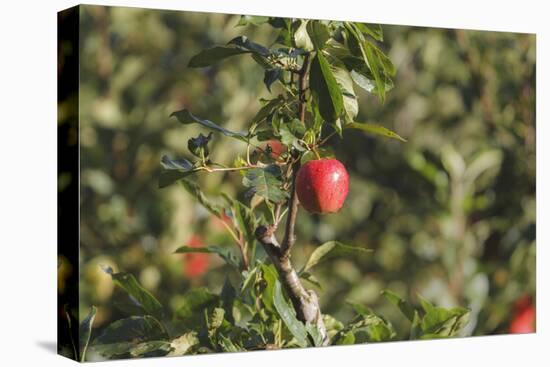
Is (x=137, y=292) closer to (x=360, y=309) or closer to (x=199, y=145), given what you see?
(x=199, y=145)

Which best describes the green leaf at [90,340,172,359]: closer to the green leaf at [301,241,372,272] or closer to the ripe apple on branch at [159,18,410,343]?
the ripe apple on branch at [159,18,410,343]

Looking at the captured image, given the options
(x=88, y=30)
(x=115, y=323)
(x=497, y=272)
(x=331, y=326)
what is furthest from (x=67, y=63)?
(x=497, y=272)

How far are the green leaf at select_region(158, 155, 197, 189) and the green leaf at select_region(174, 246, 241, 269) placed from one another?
0.23 metres

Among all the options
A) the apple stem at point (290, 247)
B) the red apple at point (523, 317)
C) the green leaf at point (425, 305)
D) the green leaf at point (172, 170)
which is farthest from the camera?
the red apple at point (523, 317)

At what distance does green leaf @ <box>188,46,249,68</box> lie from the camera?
4332 mm

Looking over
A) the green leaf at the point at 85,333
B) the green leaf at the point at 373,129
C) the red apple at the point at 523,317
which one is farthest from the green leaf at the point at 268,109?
the red apple at the point at 523,317

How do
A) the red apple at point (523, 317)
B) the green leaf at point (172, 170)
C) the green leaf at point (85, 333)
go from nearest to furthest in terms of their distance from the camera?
the green leaf at point (85, 333), the green leaf at point (172, 170), the red apple at point (523, 317)

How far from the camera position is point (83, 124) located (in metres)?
4.16

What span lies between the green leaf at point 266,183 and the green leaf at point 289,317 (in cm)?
30

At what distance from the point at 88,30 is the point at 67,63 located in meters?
0.15

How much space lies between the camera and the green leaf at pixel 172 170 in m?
4.30

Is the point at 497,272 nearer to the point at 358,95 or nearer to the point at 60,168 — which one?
the point at 358,95

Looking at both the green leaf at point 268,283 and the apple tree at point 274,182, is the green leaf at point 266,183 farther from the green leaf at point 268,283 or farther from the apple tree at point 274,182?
the green leaf at point 268,283

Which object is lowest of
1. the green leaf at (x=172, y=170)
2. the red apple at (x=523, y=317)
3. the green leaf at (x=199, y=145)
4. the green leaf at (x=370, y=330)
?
the red apple at (x=523, y=317)
